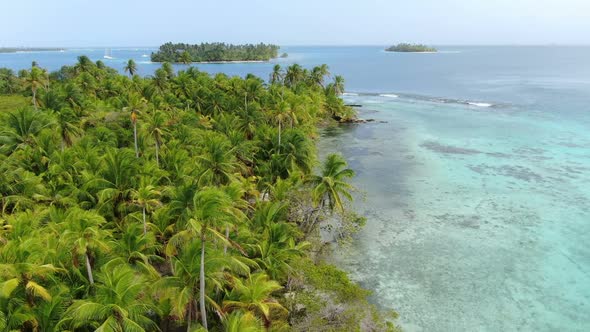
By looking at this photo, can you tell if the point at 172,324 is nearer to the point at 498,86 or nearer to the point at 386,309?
the point at 386,309

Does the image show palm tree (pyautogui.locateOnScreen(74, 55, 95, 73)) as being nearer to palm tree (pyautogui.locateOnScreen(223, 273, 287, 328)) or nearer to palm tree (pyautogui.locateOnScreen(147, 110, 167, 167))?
palm tree (pyautogui.locateOnScreen(147, 110, 167, 167))

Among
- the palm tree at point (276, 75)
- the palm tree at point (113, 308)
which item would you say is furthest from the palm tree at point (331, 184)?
the palm tree at point (276, 75)

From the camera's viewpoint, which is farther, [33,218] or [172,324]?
[33,218]

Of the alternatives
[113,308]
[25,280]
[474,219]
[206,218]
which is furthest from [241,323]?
[474,219]

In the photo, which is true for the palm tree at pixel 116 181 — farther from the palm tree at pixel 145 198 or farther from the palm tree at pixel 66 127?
the palm tree at pixel 66 127

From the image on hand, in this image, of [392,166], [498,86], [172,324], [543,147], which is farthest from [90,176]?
[498,86]

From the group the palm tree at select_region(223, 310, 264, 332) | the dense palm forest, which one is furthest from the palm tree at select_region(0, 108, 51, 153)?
the palm tree at select_region(223, 310, 264, 332)

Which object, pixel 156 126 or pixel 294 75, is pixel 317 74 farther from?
pixel 156 126
